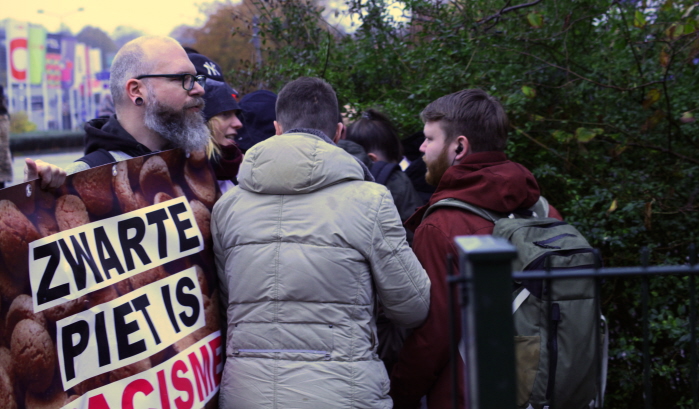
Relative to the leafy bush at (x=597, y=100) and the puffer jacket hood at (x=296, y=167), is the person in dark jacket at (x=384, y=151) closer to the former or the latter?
the leafy bush at (x=597, y=100)

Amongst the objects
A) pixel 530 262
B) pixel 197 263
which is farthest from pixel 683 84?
pixel 197 263

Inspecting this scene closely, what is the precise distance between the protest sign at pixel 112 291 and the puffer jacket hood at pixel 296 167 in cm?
39

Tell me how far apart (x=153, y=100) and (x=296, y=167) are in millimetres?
800

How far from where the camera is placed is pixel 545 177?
4.11 meters

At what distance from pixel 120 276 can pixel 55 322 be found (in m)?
0.27

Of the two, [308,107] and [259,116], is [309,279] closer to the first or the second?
[308,107]

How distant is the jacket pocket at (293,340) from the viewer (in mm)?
2115

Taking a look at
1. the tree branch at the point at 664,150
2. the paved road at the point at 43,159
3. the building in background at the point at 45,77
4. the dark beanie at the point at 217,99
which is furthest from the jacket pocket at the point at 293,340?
the building in background at the point at 45,77

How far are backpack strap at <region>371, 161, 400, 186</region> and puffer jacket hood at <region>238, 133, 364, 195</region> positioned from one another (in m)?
1.28

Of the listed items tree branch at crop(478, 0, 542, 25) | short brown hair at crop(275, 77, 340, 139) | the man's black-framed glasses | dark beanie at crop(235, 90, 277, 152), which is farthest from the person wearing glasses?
tree branch at crop(478, 0, 542, 25)

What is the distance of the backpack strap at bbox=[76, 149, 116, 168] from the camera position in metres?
2.39

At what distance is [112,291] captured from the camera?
6.95 ft

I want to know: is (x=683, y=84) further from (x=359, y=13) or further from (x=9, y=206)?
(x=9, y=206)

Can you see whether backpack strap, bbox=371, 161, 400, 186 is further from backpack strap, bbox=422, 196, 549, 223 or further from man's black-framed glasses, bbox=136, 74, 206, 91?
man's black-framed glasses, bbox=136, 74, 206, 91
